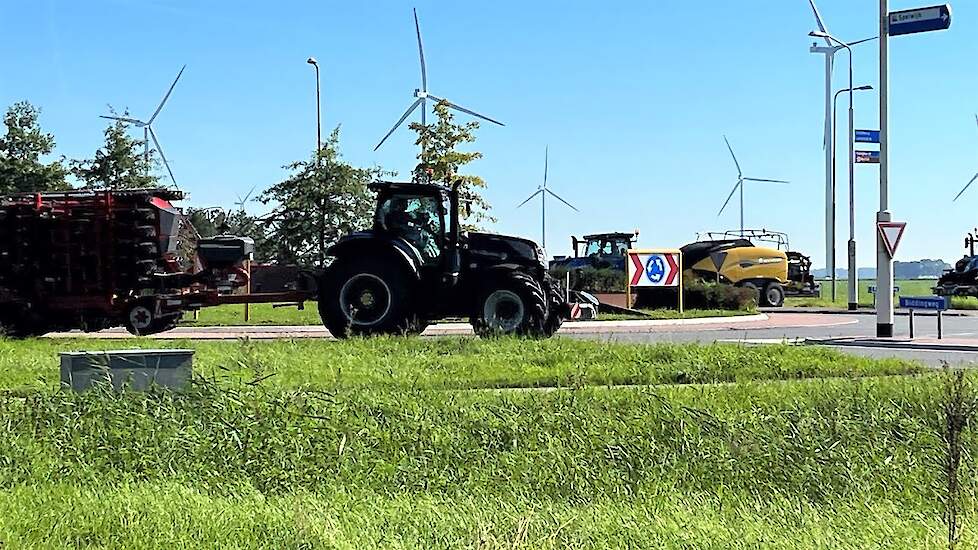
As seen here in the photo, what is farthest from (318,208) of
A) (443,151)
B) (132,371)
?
(132,371)

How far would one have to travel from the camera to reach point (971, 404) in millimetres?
8555

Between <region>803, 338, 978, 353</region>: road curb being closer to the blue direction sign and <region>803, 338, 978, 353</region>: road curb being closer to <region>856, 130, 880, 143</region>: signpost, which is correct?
the blue direction sign

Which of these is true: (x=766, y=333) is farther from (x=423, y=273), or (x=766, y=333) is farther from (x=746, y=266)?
(x=746, y=266)

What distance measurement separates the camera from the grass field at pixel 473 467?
5965 millimetres

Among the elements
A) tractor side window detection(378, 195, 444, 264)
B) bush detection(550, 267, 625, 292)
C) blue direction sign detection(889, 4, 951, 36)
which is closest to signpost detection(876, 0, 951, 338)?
blue direction sign detection(889, 4, 951, 36)

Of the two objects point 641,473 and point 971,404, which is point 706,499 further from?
point 971,404

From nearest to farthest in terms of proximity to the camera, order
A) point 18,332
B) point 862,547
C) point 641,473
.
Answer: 1. point 862,547
2. point 641,473
3. point 18,332

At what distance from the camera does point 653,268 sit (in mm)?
31656

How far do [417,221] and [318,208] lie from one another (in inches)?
741

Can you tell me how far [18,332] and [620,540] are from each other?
17.0m

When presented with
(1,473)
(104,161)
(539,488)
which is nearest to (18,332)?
(1,473)

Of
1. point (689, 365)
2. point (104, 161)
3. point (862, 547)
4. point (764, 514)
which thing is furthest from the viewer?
point (104, 161)

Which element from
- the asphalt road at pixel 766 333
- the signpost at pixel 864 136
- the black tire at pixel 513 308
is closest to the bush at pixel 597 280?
the asphalt road at pixel 766 333

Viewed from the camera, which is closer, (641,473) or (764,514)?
(764,514)
